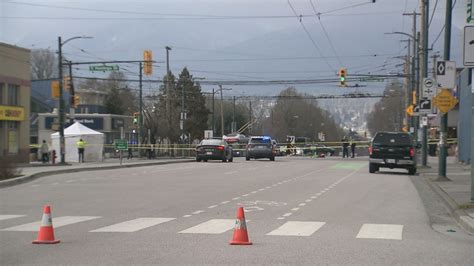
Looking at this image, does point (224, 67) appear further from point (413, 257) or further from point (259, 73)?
point (413, 257)

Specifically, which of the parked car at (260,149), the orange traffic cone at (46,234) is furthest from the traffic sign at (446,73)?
the parked car at (260,149)

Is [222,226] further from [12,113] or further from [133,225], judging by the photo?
[12,113]

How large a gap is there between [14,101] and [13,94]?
1.62 feet

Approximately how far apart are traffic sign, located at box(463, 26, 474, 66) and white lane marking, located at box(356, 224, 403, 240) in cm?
476

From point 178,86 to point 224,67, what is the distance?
884cm

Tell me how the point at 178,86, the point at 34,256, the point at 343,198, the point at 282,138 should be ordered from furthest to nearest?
1. the point at 282,138
2. the point at 178,86
3. the point at 343,198
4. the point at 34,256

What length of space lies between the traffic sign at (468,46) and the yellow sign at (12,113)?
34.1 meters

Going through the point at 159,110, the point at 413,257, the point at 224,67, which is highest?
the point at 224,67

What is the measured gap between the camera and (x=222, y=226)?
12.1 meters

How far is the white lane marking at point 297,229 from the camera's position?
11.2 metres

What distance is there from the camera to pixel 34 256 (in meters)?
9.02

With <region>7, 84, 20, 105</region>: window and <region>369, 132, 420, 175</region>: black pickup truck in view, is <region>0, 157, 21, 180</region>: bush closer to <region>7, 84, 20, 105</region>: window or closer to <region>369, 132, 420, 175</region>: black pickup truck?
Answer: <region>369, 132, 420, 175</region>: black pickup truck

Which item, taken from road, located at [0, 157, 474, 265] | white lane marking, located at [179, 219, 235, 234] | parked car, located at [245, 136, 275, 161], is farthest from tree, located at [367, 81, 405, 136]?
white lane marking, located at [179, 219, 235, 234]

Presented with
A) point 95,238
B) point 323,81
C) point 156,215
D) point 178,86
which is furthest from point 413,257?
point 178,86
